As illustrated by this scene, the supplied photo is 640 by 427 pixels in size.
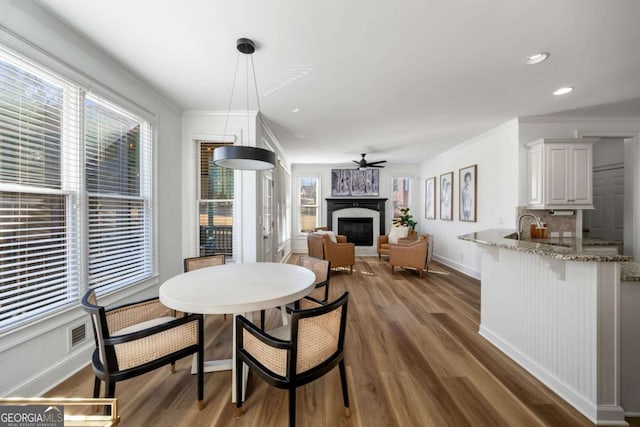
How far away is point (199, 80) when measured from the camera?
258 cm

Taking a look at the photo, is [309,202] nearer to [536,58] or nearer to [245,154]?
[245,154]

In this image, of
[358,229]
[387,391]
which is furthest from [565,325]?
[358,229]

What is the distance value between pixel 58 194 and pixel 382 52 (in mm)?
2755

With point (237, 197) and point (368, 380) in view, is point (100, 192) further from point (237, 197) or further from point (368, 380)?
point (368, 380)

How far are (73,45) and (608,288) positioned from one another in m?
4.05

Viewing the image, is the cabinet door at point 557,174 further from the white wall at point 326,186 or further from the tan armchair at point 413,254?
the white wall at point 326,186

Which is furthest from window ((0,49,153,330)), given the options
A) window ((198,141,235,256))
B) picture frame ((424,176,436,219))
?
picture frame ((424,176,436,219))

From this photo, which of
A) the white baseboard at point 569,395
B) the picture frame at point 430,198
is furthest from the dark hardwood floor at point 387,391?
the picture frame at point 430,198

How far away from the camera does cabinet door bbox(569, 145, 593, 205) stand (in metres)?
3.38

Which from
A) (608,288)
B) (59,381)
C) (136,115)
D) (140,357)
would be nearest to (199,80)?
(136,115)

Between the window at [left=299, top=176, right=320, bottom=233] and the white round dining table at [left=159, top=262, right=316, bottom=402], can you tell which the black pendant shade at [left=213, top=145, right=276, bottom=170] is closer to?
the white round dining table at [left=159, top=262, right=316, bottom=402]

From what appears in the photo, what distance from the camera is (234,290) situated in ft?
5.47

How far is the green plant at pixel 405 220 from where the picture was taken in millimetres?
6641

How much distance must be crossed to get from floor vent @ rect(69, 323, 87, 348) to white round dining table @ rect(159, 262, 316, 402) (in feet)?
2.93
